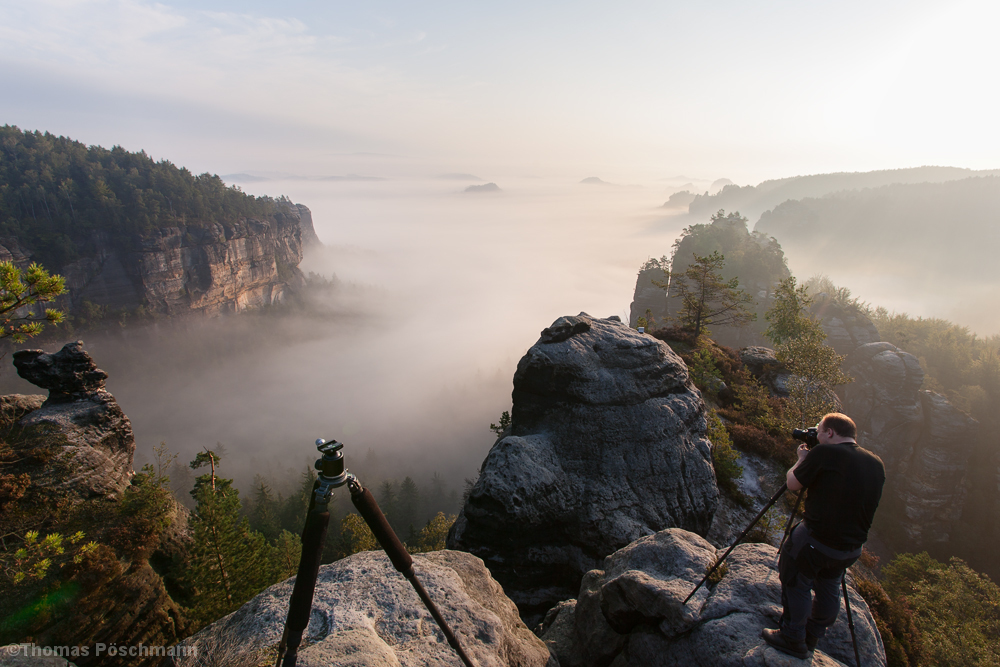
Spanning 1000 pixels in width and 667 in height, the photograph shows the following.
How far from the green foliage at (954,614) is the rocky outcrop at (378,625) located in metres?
20.3

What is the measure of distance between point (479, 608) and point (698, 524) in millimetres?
11318

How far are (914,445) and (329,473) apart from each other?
75527mm

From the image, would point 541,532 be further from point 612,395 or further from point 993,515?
point 993,515

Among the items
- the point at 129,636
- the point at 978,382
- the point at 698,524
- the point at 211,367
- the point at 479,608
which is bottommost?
the point at 211,367

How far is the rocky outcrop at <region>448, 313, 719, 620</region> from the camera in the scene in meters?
14.1

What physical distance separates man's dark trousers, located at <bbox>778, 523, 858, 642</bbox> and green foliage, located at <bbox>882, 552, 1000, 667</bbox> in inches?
674

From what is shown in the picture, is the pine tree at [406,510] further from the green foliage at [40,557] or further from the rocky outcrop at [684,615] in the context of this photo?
the rocky outcrop at [684,615]

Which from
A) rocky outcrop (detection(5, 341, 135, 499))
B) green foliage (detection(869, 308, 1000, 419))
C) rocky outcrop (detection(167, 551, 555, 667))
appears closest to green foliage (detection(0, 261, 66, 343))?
rocky outcrop (detection(5, 341, 135, 499))

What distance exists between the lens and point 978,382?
63.1 meters

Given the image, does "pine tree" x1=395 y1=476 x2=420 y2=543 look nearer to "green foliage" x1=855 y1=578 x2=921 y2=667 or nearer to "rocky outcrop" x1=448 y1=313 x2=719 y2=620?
"rocky outcrop" x1=448 y1=313 x2=719 y2=620

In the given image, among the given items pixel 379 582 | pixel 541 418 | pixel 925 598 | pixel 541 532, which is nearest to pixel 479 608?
pixel 379 582

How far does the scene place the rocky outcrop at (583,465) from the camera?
554 inches

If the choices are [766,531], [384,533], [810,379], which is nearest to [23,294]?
[384,533]

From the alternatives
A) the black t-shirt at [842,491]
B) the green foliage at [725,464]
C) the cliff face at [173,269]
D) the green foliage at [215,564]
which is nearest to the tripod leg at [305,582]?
the black t-shirt at [842,491]
